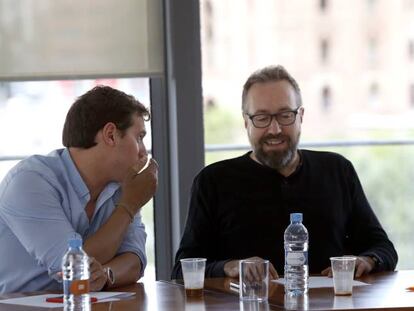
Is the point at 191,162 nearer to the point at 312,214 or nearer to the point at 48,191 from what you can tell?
the point at 312,214

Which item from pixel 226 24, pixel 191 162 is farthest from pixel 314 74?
pixel 191 162

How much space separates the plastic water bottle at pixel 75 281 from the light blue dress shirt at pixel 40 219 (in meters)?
0.41

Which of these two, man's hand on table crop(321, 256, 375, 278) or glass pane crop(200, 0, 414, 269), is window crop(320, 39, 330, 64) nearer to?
glass pane crop(200, 0, 414, 269)

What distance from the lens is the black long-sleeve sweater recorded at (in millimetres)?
3328

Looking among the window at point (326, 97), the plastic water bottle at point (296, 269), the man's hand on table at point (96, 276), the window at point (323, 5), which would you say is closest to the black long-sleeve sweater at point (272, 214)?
the plastic water bottle at point (296, 269)

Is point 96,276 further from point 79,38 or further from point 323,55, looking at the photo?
point 323,55

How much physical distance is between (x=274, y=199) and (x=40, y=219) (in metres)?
0.88

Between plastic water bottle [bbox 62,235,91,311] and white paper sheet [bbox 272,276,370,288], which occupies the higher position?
plastic water bottle [bbox 62,235,91,311]

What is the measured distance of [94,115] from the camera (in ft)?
10.3

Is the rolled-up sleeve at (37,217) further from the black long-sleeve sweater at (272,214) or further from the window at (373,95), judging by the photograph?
the window at (373,95)

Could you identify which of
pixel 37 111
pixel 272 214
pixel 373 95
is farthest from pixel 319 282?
pixel 373 95

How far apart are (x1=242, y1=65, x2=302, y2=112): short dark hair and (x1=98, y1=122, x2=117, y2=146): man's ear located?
568 mm

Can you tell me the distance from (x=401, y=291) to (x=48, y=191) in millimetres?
1133

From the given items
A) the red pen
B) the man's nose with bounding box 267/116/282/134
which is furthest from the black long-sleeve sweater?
the red pen
